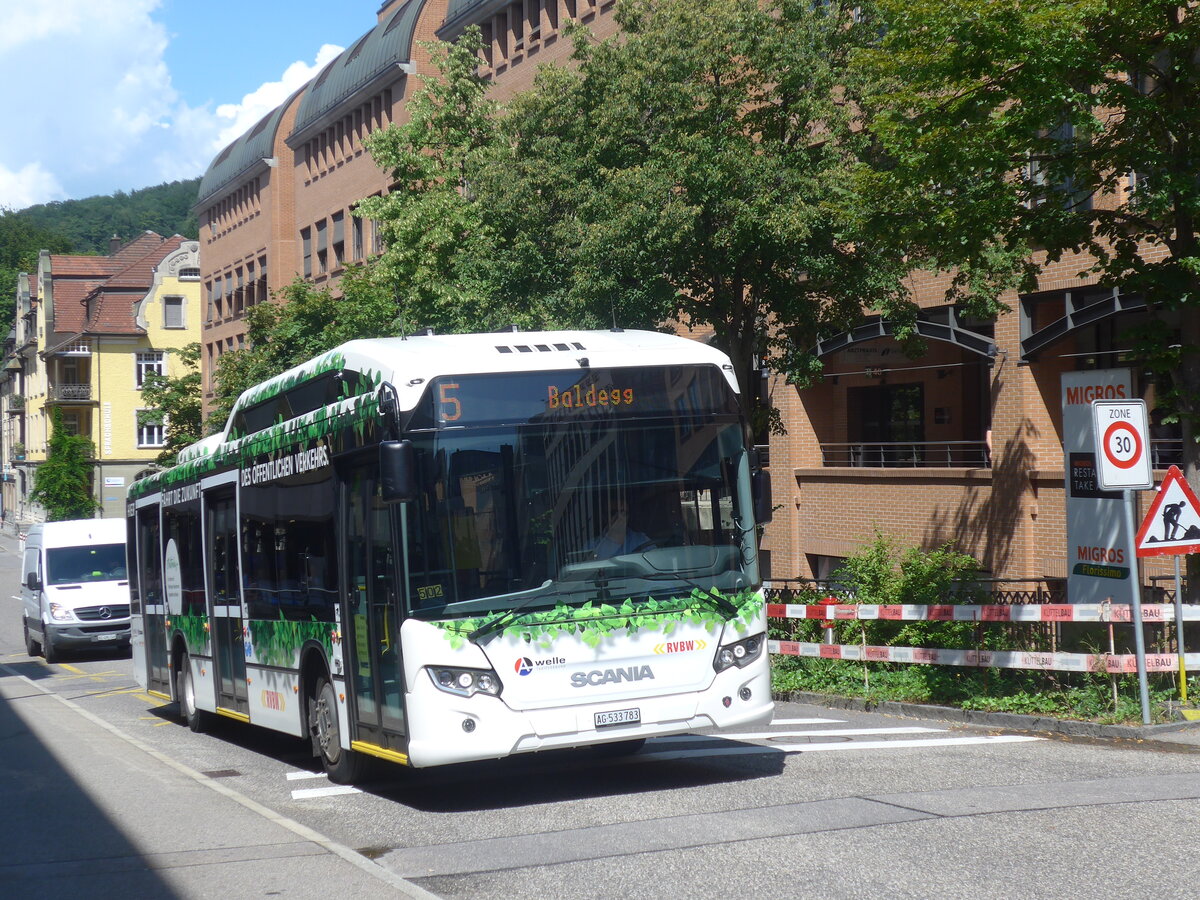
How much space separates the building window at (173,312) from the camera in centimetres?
8575

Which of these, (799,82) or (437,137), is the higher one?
(437,137)

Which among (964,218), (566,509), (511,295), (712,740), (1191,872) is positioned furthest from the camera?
(511,295)

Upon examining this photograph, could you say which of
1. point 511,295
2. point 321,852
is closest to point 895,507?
point 511,295

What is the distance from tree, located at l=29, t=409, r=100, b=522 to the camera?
225 feet

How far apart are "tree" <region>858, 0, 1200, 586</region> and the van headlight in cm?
1873

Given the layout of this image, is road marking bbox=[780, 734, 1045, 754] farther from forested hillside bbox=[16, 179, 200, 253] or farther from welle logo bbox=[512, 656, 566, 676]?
forested hillside bbox=[16, 179, 200, 253]

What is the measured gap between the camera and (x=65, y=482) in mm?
68938

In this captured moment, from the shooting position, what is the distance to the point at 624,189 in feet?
57.6

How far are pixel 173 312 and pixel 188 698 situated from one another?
2931 inches

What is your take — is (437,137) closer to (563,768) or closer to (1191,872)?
(563,768)

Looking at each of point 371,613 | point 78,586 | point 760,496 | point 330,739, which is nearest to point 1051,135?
point 760,496

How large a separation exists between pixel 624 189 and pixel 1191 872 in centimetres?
1225

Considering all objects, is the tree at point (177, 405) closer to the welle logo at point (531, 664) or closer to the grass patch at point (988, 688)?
the grass patch at point (988, 688)

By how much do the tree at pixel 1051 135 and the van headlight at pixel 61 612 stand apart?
18.7 metres
